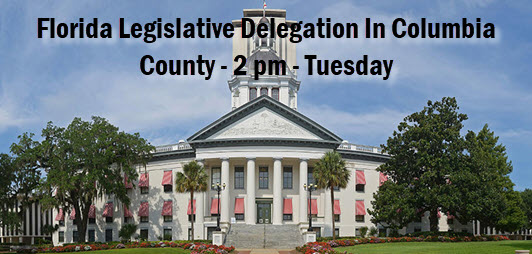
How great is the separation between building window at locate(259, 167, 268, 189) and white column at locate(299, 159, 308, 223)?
4263mm

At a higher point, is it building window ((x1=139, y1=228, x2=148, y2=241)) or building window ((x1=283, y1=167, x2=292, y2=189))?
building window ((x1=283, y1=167, x2=292, y2=189))

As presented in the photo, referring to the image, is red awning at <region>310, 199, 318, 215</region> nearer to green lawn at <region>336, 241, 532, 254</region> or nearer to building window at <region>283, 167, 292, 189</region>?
building window at <region>283, 167, 292, 189</region>

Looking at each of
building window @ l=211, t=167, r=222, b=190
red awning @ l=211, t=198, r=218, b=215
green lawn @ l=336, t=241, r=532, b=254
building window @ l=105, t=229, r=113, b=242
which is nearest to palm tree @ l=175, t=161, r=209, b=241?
red awning @ l=211, t=198, r=218, b=215

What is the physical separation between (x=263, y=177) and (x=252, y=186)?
12.4 ft

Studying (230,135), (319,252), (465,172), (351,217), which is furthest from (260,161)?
(319,252)

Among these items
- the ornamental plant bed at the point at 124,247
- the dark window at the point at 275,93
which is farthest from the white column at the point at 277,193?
the dark window at the point at 275,93

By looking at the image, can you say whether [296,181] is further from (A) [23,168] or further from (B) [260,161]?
(A) [23,168]

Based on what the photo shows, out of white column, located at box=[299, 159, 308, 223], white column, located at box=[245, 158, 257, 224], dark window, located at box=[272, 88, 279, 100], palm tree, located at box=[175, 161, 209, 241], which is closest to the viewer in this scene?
palm tree, located at box=[175, 161, 209, 241]

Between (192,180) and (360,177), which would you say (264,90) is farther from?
(192,180)

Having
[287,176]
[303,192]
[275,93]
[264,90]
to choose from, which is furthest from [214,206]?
[275,93]

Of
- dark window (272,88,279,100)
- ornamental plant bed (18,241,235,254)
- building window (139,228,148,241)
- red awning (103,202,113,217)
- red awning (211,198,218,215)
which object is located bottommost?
building window (139,228,148,241)

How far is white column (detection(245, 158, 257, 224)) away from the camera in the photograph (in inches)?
2303

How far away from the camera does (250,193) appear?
5903cm

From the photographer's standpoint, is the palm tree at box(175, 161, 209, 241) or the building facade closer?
the palm tree at box(175, 161, 209, 241)
